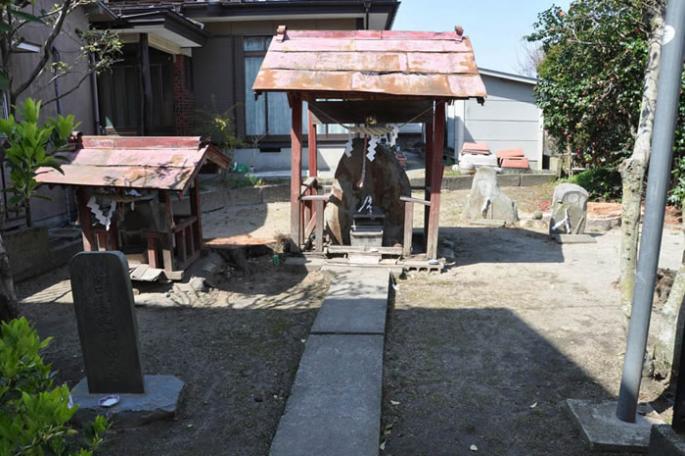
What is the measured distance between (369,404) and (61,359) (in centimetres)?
308

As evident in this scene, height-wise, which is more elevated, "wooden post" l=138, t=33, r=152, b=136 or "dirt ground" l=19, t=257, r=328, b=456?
"wooden post" l=138, t=33, r=152, b=136

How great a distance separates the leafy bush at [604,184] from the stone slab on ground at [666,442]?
515 inches

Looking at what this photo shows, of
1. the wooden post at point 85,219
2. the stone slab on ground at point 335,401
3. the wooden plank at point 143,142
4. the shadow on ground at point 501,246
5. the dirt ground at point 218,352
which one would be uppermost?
the wooden plank at point 143,142

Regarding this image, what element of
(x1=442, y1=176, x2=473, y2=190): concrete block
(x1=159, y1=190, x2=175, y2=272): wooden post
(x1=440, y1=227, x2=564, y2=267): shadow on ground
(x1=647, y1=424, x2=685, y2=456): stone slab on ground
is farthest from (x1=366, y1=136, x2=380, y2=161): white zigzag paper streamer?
(x1=442, y1=176, x2=473, y2=190): concrete block

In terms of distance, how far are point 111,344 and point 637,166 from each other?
16.4 feet

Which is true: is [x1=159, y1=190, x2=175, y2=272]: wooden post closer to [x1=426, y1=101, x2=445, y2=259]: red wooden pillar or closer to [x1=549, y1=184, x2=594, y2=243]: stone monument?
[x1=426, y1=101, x2=445, y2=259]: red wooden pillar

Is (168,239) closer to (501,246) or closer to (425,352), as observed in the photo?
(425,352)

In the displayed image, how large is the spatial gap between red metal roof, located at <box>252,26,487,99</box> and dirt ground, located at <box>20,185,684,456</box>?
105 inches

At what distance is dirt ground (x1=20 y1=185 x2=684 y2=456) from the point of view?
422 cm

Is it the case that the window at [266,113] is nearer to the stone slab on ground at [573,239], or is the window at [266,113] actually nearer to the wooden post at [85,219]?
the stone slab on ground at [573,239]

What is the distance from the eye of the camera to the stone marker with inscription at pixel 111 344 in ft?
14.2

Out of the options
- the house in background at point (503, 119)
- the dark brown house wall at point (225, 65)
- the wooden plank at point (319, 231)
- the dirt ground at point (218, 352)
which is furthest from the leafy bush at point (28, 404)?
the house in background at point (503, 119)

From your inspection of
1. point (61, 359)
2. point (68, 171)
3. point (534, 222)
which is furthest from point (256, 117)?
point (61, 359)

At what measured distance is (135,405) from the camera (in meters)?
4.40
